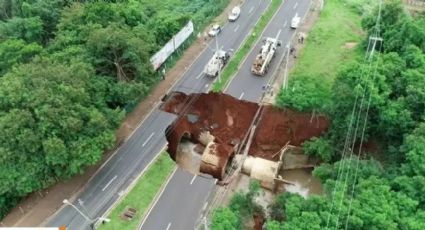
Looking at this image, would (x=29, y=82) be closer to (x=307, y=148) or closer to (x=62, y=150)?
(x=62, y=150)

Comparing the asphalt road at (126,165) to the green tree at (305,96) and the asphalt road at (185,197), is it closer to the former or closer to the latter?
the asphalt road at (185,197)

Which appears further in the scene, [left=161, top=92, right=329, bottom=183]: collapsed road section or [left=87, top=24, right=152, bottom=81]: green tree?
[left=87, top=24, right=152, bottom=81]: green tree

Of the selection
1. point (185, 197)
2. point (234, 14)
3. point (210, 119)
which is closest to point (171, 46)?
point (210, 119)

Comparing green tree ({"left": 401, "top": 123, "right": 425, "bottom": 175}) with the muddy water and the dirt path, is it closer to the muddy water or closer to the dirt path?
the muddy water

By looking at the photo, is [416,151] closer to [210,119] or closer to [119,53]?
[210,119]

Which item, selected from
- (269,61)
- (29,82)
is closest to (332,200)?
(269,61)

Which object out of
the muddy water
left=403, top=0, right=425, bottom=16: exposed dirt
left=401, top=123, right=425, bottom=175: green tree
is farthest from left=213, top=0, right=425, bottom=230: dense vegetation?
left=403, top=0, right=425, bottom=16: exposed dirt
